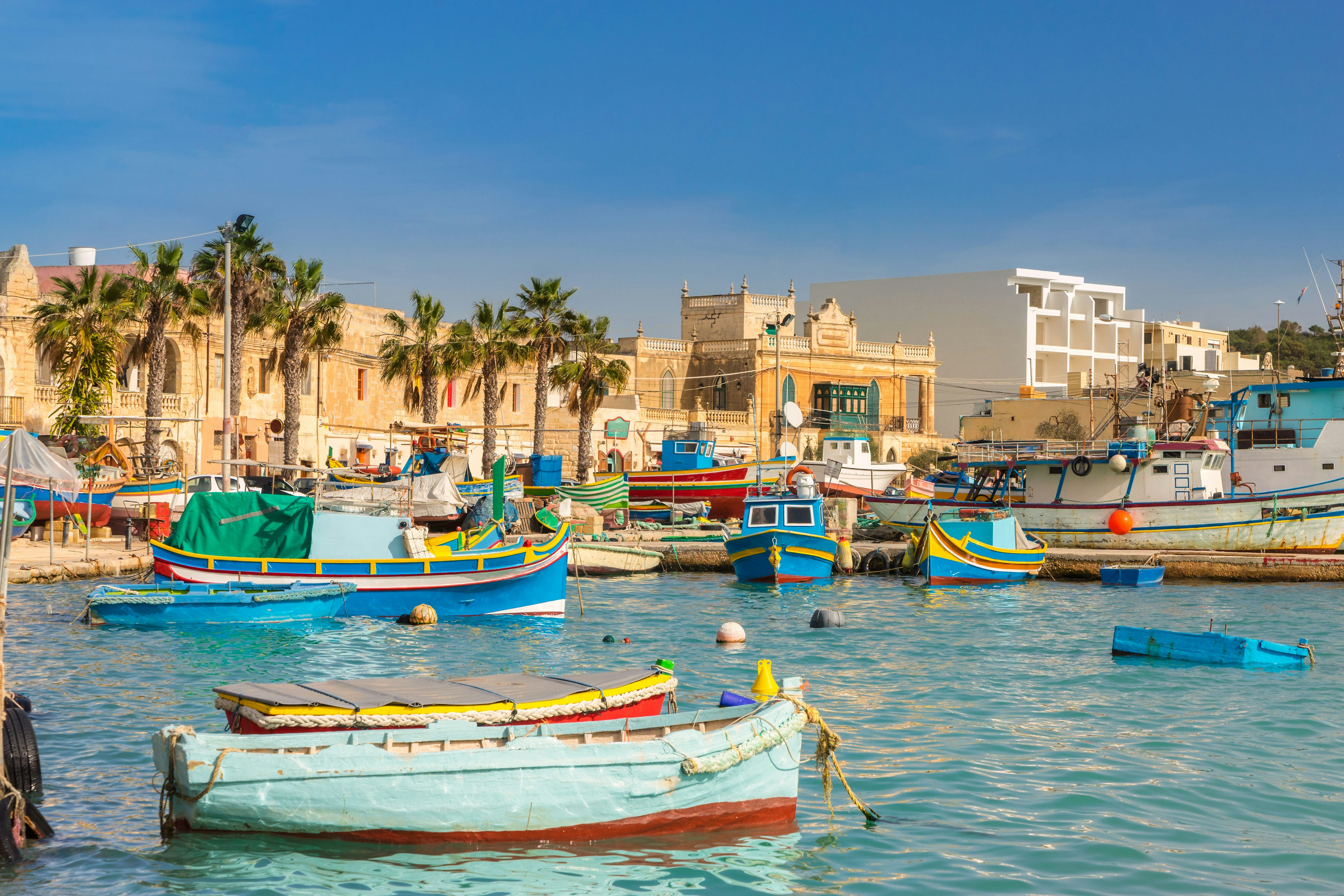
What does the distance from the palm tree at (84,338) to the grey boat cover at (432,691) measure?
26286 mm

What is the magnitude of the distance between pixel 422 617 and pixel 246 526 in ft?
12.1

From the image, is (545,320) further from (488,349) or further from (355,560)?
(355,560)

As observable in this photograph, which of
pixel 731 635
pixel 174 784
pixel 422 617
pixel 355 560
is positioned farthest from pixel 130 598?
pixel 174 784

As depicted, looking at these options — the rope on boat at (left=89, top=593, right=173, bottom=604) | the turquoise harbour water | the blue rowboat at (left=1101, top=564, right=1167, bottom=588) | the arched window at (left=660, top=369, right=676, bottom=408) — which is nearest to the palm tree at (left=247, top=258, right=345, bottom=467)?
the turquoise harbour water

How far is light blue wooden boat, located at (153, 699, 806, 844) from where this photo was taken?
852 cm

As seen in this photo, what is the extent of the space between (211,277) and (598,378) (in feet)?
46.9

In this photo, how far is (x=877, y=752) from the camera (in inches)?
481

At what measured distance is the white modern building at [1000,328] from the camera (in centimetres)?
7456

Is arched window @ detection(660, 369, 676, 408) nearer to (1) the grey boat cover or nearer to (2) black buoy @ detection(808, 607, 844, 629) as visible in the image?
(2) black buoy @ detection(808, 607, 844, 629)

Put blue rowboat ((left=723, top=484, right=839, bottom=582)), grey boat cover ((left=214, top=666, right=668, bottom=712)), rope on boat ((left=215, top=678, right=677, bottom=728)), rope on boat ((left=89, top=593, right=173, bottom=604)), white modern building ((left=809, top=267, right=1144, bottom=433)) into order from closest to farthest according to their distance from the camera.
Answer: rope on boat ((left=215, top=678, right=677, bottom=728)) → grey boat cover ((left=214, top=666, right=668, bottom=712)) → rope on boat ((left=89, top=593, right=173, bottom=604)) → blue rowboat ((left=723, top=484, right=839, bottom=582)) → white modern building ((left=809, top=267, right=1144, bottom=433))

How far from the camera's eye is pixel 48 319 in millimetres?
34094

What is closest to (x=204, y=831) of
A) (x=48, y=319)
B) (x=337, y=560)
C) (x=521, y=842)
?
(x=521, y=842)

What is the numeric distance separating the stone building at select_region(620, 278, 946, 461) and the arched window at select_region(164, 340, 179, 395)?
23734mm

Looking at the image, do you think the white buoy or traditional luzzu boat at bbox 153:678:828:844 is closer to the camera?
traditional luzzu boat at bbox 153:678:828:844
